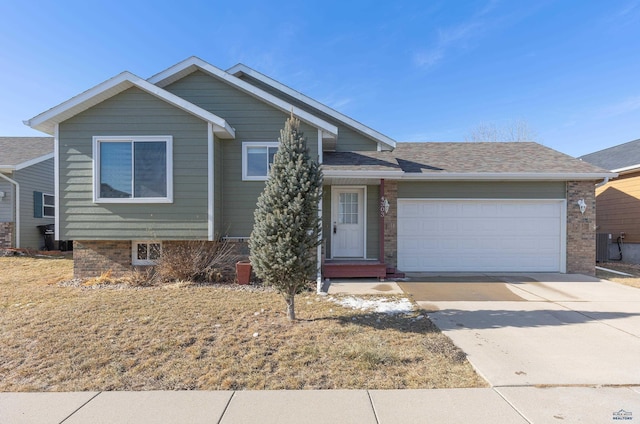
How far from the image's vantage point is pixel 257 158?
8570 millimetres

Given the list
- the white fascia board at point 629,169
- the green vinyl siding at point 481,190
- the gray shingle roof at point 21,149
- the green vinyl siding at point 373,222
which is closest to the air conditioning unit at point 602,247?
the white fascia board at point 629,169

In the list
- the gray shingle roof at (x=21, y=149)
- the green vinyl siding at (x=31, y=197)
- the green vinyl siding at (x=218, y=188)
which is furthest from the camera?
the gray shingle roof at (x=21, y=149)

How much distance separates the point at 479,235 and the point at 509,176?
6.22 feet

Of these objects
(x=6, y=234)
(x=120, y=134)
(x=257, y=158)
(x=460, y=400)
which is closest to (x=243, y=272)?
(x=257, y=158)

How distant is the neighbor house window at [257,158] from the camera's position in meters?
8.50

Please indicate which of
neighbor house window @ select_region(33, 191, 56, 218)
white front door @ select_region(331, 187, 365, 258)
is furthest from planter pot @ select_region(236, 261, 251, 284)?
neighbor house window @ select_region(33, 191, 56, 218)

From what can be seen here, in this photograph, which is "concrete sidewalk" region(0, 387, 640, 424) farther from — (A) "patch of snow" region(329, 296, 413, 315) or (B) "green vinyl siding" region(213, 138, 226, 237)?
(B) "green vinyl siding" region(213, 138, 226, 237)

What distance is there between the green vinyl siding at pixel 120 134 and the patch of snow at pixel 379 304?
4.58 m

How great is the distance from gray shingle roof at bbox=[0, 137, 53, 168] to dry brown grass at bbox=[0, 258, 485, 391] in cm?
995

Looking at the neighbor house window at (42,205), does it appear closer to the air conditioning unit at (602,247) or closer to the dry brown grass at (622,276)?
the dry brown grass at (622,276)

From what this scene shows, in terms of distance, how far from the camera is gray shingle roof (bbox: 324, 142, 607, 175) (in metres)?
8.76

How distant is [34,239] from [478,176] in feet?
56.9

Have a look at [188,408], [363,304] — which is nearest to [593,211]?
[363,304]

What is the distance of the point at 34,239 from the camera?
13.2m
